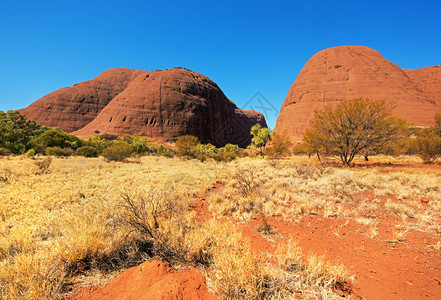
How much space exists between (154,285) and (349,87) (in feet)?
223

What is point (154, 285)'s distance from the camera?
78.0 inches

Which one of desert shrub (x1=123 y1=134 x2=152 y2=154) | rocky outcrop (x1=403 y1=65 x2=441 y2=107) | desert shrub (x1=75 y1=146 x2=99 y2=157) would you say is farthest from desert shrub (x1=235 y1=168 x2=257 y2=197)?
rocky outcrop (x1=403 y1=65 x2=441 y2=107)

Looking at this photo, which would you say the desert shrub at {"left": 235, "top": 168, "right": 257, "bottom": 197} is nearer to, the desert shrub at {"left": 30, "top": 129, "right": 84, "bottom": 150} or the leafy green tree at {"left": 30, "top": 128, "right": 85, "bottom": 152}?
the leafy green tree at {"left": 30, "top": 128, "right": 85, "bottom": 152}

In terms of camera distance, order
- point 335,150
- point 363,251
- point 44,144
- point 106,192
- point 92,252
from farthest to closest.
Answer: point 44,144
point 335,150
point 106,192
point 363,251
point 92,252

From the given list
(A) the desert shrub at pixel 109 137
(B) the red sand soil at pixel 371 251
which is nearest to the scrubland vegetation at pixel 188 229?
(B) the red sand soil at pixel 371 251

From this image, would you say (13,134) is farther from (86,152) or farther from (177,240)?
(177,240)

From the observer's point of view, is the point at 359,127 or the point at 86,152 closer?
the point at 359,127

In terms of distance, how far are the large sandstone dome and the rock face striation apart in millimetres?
26134

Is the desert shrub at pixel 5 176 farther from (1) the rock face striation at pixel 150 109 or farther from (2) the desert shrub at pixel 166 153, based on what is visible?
(1) the rock face striation at pixel 150 109

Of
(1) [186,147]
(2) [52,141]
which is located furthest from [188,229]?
(2) [52,141]

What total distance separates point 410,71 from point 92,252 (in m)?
114

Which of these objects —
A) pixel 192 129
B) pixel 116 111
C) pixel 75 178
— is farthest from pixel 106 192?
pixel 116 111

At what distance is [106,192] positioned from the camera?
22.0 ft

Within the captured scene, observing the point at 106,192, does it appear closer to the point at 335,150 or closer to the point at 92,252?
the point at 92,252
